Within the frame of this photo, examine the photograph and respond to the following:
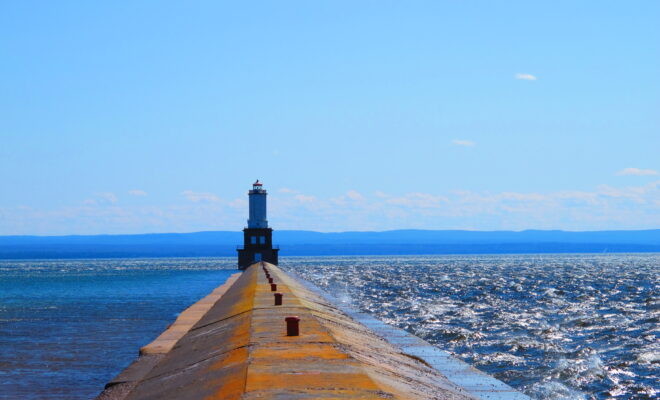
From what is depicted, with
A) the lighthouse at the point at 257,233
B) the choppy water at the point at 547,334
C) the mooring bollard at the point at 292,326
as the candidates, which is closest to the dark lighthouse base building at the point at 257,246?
the lighthouse at the point at 257,233

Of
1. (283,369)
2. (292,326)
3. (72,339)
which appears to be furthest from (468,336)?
(283,369)

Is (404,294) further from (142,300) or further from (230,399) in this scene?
(230,399)

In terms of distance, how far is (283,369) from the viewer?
9.10 m

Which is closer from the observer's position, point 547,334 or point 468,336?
point 468,336

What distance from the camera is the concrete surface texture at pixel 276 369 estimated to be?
815 cm

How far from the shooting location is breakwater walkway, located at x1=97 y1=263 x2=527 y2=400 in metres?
8.22

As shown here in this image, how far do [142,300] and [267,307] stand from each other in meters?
23.6

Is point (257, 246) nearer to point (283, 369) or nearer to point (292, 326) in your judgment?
point (292, 326)

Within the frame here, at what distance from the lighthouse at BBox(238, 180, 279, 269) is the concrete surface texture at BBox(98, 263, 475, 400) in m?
61.9

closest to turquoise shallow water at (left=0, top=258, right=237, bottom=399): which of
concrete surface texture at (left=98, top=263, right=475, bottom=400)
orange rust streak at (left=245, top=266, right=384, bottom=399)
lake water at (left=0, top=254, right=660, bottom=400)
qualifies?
lake water at (left=0, top=254, right=660, bottom=400)

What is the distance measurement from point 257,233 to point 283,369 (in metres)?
69.4

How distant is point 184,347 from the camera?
14.8m

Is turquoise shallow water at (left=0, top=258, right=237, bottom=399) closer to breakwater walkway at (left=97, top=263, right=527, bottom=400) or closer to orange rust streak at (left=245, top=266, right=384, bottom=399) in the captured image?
breakwater walkway at (left=97, top=263, right=527, bottom=400)

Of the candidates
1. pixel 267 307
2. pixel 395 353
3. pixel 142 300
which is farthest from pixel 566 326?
pixel 142 300
